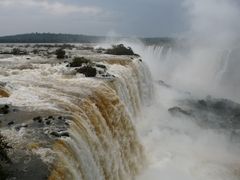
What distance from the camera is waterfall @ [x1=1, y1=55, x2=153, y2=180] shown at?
11.0 meters

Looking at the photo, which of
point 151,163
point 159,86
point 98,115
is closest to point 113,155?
point 98,115

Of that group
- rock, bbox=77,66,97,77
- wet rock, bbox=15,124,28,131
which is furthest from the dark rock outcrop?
wet rock, bbox=15,124,28,131

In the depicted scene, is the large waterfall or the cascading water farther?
the cascading water

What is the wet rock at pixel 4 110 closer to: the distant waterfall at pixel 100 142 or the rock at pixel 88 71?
the distant waterfall at pixel 100 142

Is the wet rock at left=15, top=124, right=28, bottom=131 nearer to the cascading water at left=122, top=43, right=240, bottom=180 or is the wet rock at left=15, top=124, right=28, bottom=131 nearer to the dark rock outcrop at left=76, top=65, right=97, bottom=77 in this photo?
the cascading water at left=122, top=43, right=240, bottom=180

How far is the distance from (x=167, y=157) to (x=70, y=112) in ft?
33.8

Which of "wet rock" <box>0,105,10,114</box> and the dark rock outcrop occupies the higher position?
the dark rock outcrop

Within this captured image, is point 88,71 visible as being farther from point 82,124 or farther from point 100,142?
point 82,124

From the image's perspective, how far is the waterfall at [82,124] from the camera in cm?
1098

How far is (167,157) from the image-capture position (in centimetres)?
2258

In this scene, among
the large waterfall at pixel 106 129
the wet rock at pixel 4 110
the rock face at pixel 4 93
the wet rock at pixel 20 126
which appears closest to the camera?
the large waterfall at pixel 106 129

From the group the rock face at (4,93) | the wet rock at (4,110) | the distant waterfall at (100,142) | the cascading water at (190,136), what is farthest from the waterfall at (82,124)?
the cascading water at (190,136)

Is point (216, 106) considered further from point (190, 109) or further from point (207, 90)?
point (207, 90)

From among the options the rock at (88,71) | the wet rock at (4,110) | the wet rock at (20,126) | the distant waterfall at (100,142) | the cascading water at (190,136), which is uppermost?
the rock at (88,71)
